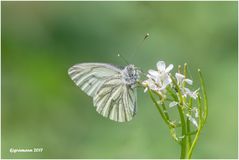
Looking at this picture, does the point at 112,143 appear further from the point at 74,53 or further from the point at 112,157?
the point at 74,53

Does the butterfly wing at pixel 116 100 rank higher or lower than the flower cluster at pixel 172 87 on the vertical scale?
lower

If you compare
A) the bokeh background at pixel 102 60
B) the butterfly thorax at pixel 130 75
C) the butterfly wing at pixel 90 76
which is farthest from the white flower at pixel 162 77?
the bokeh background at pixel 102 60

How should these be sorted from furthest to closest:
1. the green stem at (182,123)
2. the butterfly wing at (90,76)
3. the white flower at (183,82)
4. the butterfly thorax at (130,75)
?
the butterfly wing at (90,76) → the butterfly thorax at (130,75) → the white flower at (183,82) → the green stem at (182,123)

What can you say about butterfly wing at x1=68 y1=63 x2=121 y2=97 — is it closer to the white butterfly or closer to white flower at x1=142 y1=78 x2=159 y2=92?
the white butterfly

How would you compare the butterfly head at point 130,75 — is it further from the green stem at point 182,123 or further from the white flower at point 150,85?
the green stem at point 182,123

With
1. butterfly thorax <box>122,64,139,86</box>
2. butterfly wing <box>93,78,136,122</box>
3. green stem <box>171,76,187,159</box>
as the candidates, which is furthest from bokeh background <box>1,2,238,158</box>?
green stem <box>171,76,187,159</box>

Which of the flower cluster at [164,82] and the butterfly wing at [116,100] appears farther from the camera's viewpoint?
the butterfly wing at [116,100]

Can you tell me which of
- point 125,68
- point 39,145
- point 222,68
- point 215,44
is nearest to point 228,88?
point 222,68
